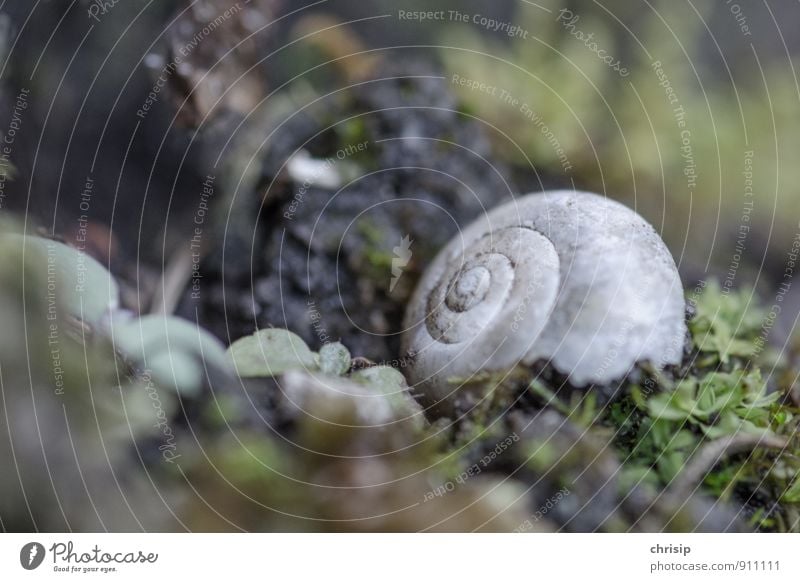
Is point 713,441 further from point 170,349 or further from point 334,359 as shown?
point 170,349

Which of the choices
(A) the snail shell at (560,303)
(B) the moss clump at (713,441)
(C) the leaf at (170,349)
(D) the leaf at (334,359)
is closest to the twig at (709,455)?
(B) the moss clump at (713,441)

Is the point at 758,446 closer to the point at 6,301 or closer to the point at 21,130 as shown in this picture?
the point at 6,301

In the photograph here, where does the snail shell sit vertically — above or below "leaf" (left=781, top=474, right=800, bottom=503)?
above

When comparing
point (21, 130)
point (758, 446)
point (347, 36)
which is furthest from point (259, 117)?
point (758, 446)

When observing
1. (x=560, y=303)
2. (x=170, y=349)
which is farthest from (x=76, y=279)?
(x=560, y=303)

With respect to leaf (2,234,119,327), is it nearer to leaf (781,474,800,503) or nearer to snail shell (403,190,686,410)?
snail shell (403,190,686,410)

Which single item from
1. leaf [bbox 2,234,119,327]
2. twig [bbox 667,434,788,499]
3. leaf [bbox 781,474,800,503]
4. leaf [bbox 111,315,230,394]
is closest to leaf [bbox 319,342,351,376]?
leaf [bbox 111,315,230,394]
